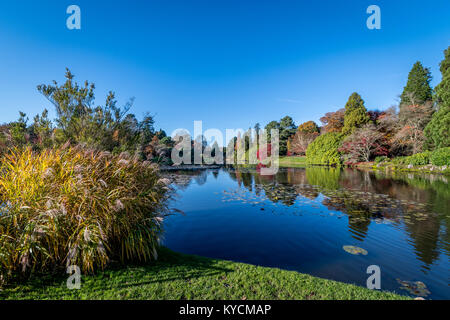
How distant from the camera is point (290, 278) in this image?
2.71 metres

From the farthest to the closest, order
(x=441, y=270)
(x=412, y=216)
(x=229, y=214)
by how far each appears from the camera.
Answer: (x=229, y=214), (x=412, y=216), (x=441, y=270)

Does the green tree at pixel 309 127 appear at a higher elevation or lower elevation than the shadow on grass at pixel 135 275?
higher

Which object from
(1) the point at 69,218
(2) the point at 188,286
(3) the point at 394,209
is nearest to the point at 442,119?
(3) the point at 394,209

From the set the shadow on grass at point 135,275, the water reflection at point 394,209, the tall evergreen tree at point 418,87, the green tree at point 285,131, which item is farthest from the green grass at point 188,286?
the green tree at point 285,131

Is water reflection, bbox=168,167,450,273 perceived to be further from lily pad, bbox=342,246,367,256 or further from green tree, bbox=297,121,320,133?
green tree, bbox=297,121,320,133

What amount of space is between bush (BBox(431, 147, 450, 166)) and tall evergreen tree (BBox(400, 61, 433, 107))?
11.6 meters

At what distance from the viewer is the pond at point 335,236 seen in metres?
3.31

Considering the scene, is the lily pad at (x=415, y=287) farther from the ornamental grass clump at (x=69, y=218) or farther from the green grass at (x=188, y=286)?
the ornamental grass clump at (x=69, y=218)

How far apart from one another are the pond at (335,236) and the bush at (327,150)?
74.3 ft

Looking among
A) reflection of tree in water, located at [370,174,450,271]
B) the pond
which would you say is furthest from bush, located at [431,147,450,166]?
reflection of tree in water, located at [370,174,450,271]

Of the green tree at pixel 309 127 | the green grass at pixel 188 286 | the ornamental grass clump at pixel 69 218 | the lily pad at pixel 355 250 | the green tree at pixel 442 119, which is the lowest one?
the lily pad at pixel 355 250
